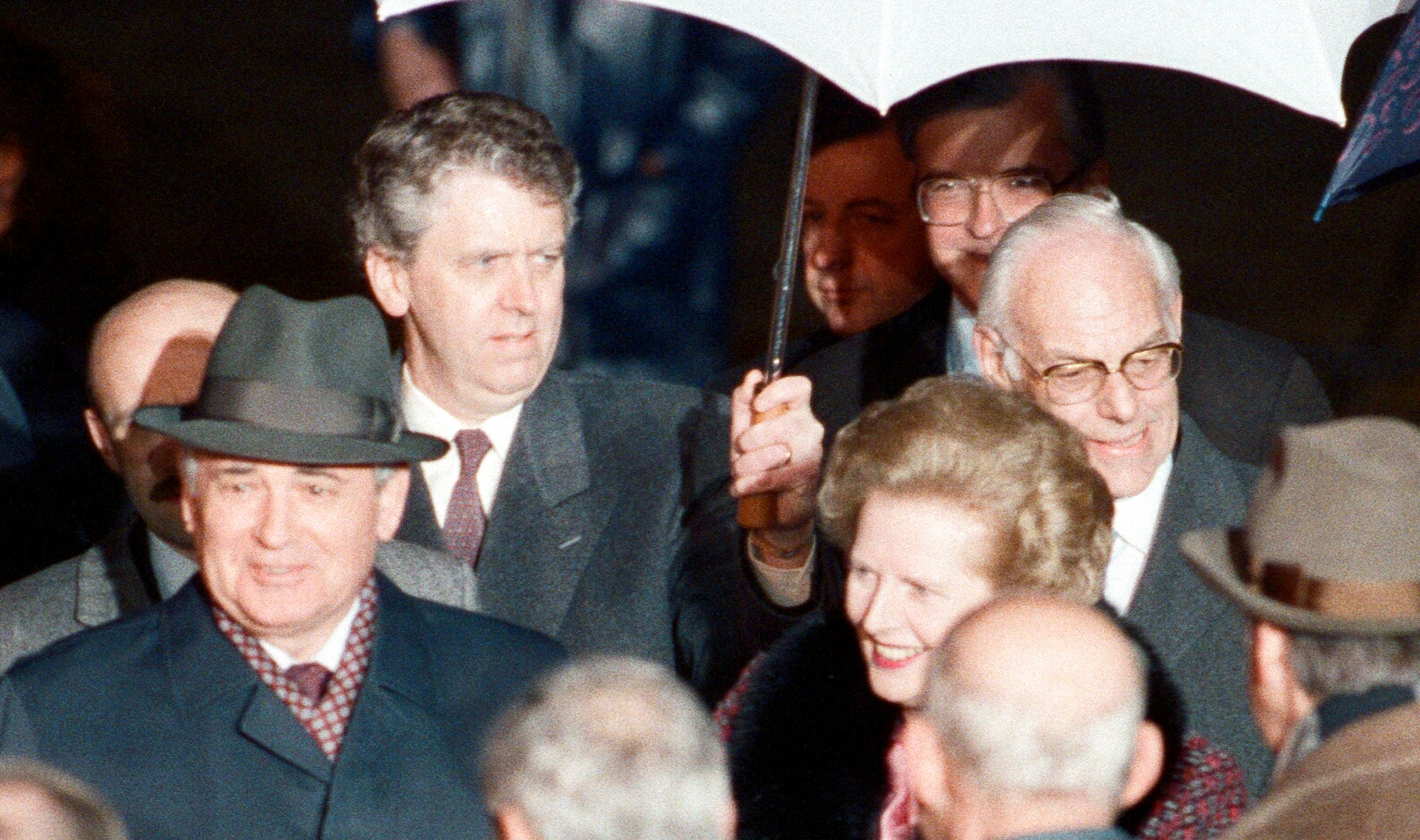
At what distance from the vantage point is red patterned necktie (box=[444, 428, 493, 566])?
4.35 m

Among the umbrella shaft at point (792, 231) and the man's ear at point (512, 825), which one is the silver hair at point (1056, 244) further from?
the man's ear at point (512, 825)

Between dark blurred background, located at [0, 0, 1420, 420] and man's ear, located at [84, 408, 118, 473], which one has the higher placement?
man's ear, located at [84, 408, 118, 473]

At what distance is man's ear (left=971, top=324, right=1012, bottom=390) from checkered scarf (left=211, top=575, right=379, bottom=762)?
3.98ft

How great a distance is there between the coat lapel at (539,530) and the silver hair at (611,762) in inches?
55.8

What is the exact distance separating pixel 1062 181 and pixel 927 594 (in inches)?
55.8

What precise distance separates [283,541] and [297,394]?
22 centimetres

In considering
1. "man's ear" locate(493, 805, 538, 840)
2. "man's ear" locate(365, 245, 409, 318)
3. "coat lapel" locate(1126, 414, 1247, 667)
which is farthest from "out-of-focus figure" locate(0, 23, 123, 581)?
"man's ear" locate(493, 805, 538, 840)

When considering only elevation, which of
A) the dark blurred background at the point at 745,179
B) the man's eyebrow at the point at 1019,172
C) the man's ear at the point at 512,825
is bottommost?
the dark blurred background at the point at 745,179

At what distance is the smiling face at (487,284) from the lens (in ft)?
14.1

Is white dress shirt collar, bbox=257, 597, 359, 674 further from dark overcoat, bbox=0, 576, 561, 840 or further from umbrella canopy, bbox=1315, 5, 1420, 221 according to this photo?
umbrella canopy, bbox=1315, 5, 1420, 221

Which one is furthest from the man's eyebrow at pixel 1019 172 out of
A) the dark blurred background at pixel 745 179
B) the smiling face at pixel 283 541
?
the dark blurred background at pixel 745 179

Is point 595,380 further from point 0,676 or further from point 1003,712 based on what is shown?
point 1003,712

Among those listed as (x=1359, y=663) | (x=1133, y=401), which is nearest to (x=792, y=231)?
(x=1133, y=401)

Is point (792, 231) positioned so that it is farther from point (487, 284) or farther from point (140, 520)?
point (140, 520)
